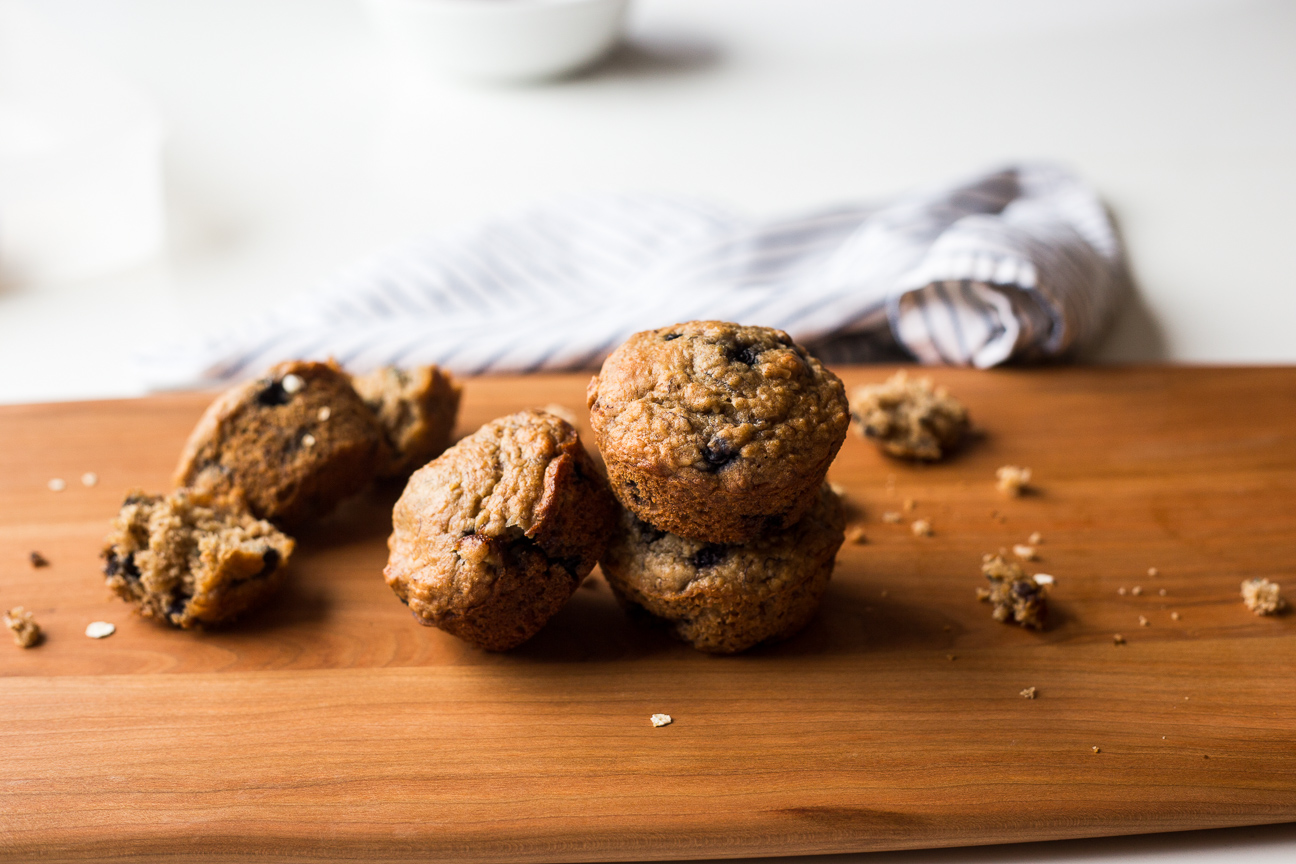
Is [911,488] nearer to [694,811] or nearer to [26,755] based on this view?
[694,811]

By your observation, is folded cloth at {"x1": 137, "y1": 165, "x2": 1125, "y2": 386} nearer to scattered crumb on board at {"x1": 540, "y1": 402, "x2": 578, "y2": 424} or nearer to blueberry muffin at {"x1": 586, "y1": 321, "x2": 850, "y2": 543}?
scattered crumb on board at {"x1": 540, "y1": 402, "x2": 578, "y2": 424}

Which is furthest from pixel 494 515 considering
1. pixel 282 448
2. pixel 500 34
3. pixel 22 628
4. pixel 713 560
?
pixel 500 34

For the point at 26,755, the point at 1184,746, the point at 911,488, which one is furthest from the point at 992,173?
the point at 26,755

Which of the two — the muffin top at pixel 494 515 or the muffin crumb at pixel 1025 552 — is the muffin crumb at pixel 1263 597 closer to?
the muffin crumb at pixel 1025 552

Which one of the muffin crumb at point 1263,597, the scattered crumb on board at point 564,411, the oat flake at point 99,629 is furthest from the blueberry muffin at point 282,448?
the muffin crumb at point 1263,597

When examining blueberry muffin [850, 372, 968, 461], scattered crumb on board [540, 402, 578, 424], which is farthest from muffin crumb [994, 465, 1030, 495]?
scattered crumb on board [540, 402, 578, 424]

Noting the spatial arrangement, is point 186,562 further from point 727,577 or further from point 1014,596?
point 1014,596
